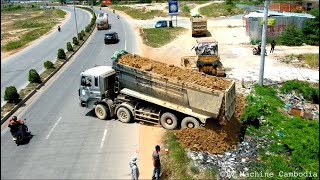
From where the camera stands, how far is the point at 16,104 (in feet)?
69.6

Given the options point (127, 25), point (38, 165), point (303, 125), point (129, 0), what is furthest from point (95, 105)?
point (129, 0)

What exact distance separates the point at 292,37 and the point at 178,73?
25.0 metres

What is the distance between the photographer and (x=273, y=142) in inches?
613

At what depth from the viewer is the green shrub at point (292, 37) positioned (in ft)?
119

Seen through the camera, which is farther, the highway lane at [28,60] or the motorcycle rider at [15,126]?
the highway lane at [28,60]

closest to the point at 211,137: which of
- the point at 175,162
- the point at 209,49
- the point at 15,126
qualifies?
the point at 175,162

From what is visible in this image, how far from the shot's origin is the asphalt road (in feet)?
44.8

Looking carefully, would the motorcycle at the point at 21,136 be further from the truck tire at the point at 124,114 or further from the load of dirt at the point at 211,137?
the load of dirt at the point at 211,137

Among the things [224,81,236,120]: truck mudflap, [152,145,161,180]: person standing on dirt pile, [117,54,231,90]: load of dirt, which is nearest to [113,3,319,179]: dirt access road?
[152,145,161,180]: person standing on dirt pile

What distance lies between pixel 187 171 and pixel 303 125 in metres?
7.21

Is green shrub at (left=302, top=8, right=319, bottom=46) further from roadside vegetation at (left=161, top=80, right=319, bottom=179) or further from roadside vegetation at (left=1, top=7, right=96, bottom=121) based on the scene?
roadside vegetation at (left=1, top=7, right=96, bottom=121)

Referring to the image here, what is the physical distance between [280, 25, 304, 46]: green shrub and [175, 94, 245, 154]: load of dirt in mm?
24482

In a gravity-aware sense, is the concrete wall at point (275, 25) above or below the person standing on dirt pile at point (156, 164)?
above

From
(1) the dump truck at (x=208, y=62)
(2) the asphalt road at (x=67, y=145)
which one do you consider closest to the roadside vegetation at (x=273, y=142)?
(2) the asphalt road at (x=67, y=145)
